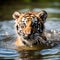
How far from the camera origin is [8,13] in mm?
13320

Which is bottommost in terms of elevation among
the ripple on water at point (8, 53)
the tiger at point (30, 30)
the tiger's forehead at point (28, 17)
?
the ripple on water at point (8, 53)

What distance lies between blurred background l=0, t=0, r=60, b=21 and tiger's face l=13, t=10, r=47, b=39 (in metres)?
3.98

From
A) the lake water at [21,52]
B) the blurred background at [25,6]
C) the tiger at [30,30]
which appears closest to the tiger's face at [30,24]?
the tiger at [30,30]

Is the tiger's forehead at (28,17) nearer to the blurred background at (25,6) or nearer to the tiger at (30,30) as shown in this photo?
the tiger at (30,30)

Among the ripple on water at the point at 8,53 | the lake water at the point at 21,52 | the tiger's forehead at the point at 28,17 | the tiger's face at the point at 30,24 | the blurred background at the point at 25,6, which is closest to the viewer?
the lake water at the point at 21,52

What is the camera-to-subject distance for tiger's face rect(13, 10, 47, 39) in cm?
750

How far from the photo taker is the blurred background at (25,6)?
1307 cm

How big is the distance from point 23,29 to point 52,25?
3122mm

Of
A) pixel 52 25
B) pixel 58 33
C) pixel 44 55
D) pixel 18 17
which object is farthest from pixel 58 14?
pixel 44 55

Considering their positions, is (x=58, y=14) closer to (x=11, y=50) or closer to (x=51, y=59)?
(x=11, y=50)

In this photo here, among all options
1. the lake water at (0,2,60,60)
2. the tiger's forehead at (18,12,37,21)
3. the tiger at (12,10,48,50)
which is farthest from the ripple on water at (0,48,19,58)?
the tiger's forehead at (18,12,37,21)

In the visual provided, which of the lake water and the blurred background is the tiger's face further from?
the blurred background

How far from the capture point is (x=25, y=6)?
14.5 metres

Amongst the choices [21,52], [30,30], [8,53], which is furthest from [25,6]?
[30,30]
